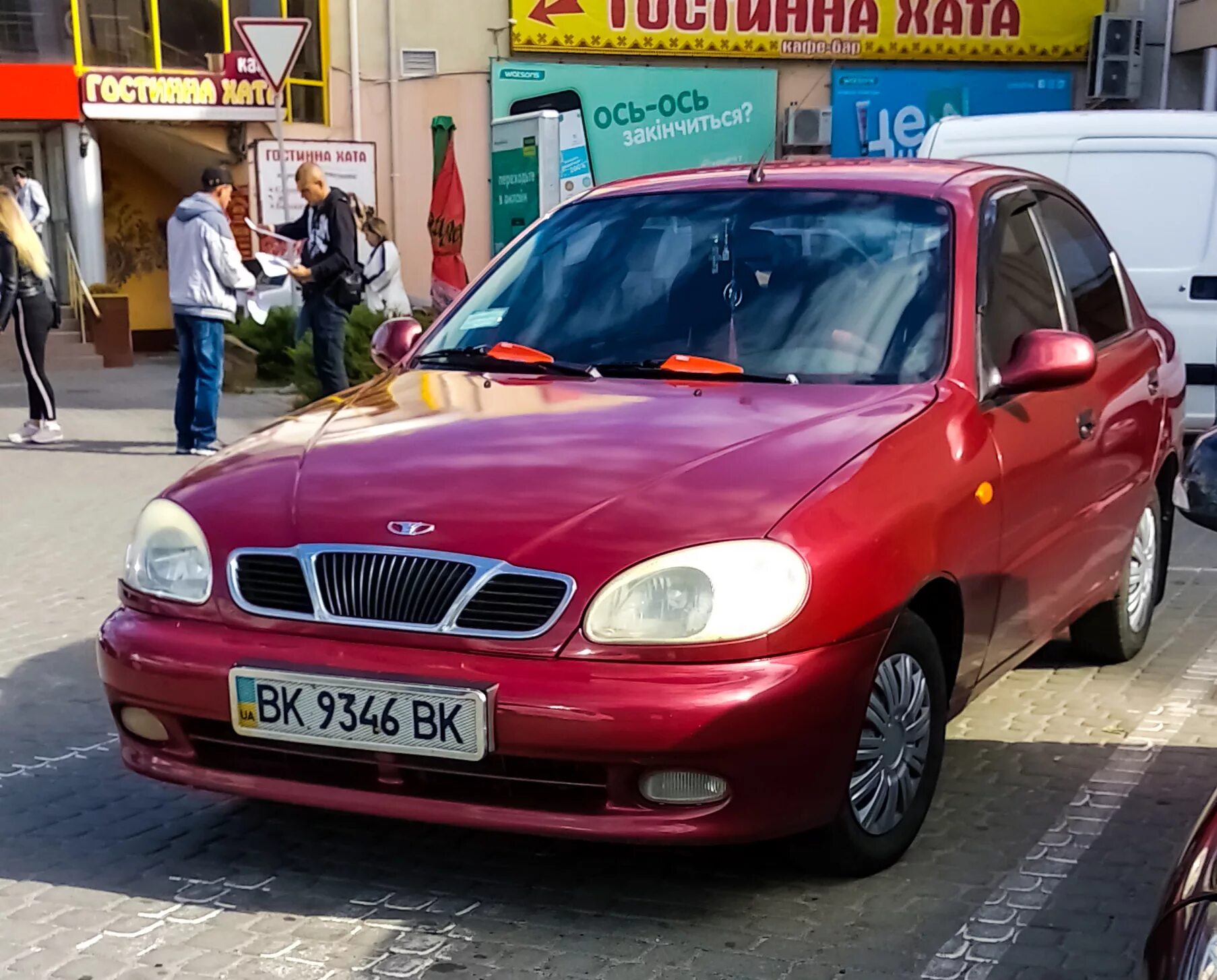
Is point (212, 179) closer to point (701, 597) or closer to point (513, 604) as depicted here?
point (513, 604)

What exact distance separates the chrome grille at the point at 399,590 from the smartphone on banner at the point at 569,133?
48.3 feet

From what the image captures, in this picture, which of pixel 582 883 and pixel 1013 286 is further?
pixel 1013 286

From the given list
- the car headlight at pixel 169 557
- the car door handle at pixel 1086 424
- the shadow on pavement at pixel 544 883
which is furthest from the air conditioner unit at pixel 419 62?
the car headlight at pixel 169 557

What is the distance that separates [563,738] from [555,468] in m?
0.64

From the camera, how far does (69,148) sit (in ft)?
63.6

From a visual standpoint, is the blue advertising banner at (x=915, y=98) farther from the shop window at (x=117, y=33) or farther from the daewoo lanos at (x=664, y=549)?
the daewoo lanos at (x=664, y=549)

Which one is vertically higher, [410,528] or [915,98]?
[915,98]

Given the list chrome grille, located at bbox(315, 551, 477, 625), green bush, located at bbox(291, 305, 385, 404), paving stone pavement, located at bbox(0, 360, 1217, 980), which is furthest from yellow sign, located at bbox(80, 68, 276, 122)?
chrome grille, located at bbox(315, 551, 477, 625)

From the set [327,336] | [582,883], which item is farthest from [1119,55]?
[582,883]

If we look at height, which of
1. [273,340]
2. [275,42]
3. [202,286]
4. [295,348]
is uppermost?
[275,42]

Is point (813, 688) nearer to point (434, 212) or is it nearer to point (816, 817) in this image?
point (816, 817)

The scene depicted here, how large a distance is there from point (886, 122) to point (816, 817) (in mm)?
20361

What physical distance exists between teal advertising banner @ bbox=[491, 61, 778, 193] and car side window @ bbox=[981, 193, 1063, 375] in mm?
16939

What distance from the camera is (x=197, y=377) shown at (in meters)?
10.9
